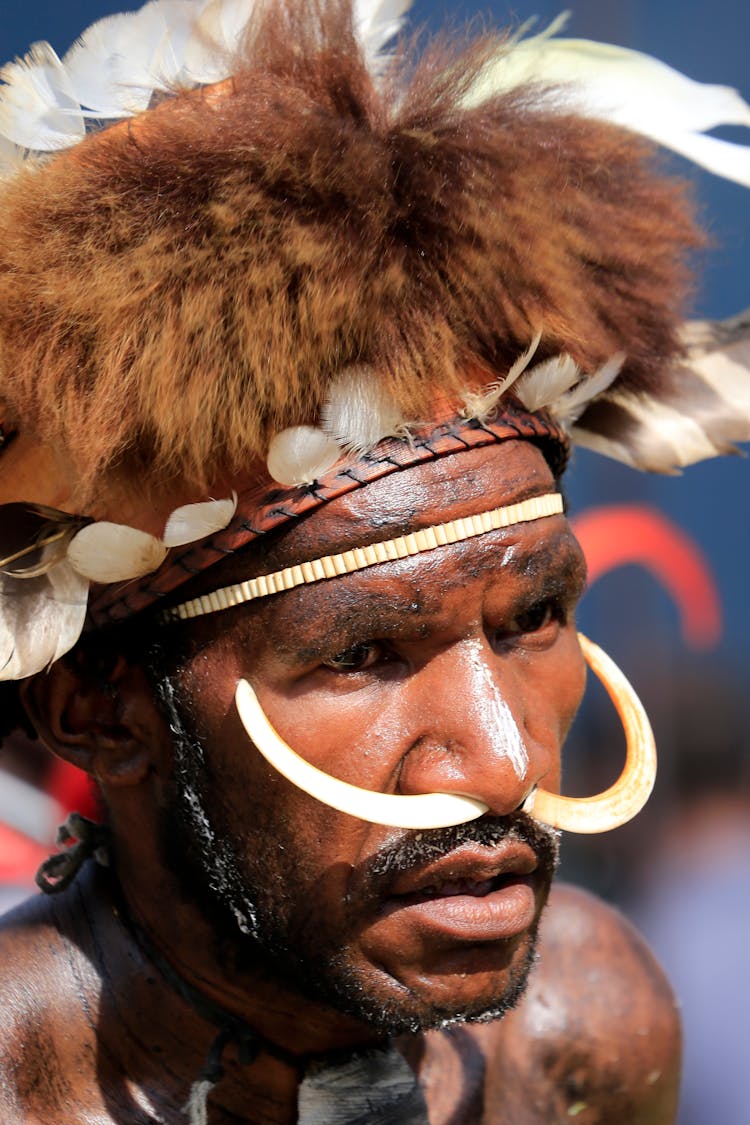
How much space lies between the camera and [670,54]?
4152 mm

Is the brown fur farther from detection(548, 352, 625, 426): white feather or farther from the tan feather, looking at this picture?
the tan feather

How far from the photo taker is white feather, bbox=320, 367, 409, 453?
167cm

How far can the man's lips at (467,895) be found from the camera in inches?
67.2

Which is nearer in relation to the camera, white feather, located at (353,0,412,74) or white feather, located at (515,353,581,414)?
white feather, located at (515,353,581,414)

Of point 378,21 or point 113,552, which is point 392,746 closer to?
point 113,552

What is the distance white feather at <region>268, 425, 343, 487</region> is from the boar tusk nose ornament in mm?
291

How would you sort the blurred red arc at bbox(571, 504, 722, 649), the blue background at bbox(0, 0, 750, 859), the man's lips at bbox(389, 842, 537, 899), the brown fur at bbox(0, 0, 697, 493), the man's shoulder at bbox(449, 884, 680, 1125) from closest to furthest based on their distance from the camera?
the brown fur at bbox(0, 0, 697, 493)
the man's lips at bbox(389, 842, 537, 899)
the man's shoulder at bbox(449, 884, 680, 1125)
the blue background at bbox(0, 0, 750, 859)
the blurred red arc at bbox(571, 504, 722, 649)

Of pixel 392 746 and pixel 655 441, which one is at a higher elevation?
pixel 655 441

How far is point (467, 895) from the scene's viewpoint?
68.7 inches

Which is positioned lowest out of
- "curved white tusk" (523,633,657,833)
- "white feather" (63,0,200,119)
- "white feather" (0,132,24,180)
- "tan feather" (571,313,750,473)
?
"curved white tusk" (523,633,657,833)

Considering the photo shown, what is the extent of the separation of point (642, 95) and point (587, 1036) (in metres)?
1.76

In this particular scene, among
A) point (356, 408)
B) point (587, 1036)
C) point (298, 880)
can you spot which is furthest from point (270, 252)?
point (587, 1036)

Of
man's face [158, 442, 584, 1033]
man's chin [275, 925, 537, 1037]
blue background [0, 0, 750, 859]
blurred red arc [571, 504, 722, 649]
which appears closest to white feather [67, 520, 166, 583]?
man's face [158, 442, 584, 1033]

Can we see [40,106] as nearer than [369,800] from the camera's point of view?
Result: No
